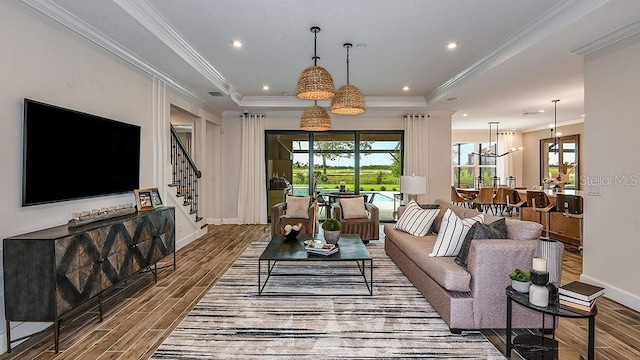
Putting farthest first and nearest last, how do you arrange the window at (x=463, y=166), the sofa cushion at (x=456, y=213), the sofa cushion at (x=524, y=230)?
the window at (x=463, y=166) < the sofa cushion at (x=456, y=213) < the sofa cushion at (x=524, y=230)

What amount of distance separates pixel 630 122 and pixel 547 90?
288 cm

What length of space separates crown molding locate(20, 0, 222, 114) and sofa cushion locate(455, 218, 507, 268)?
165 inches

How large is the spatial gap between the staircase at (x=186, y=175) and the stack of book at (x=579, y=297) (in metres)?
5.49

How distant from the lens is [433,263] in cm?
295

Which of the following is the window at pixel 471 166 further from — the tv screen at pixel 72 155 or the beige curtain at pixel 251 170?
the tv screen at pixel 72 155

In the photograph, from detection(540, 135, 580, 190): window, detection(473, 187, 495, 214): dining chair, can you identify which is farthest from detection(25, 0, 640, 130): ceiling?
detection(540, 135, 580, 190): window

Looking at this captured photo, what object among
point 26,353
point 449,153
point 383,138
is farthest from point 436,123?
point 26,353

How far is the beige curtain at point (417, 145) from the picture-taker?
7637 millimetres

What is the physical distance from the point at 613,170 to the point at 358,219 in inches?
138

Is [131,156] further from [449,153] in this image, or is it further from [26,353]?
[449,153]

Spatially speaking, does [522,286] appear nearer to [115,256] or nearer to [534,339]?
[534,339]

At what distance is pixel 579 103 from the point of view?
693 centimetres

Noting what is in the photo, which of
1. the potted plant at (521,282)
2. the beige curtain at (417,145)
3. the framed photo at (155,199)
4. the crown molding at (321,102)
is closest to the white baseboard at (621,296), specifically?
the potted plant at (521,282)

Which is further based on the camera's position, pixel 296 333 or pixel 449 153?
pixel 449 153
